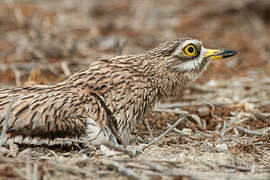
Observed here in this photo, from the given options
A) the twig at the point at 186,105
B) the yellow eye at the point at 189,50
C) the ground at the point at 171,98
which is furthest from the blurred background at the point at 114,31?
the yellow eye at the point at 189,50

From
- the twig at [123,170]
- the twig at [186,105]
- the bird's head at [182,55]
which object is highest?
the bird's head at [182,55]

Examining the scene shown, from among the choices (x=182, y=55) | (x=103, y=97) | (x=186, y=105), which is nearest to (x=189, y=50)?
(x=182, y=55)

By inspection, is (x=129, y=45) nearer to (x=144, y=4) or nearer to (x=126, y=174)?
(x=144, y=4)

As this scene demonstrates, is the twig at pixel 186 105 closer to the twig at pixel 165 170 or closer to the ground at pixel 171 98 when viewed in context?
the ground at pixel 171 98

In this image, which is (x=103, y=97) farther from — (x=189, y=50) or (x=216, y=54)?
(x=216, y=54)

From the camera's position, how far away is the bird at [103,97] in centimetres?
348

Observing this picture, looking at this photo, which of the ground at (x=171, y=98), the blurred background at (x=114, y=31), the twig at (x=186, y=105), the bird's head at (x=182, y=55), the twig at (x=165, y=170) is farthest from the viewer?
the blurred background at (x=114, y=31)

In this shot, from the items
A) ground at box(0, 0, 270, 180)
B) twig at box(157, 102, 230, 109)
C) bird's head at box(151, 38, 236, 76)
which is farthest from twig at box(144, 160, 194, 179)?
twig at box(157, 102, 230, 109)

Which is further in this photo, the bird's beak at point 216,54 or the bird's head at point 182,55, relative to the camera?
the bird's beak at point 216,54

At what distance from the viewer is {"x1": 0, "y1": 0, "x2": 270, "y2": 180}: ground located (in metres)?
3.05

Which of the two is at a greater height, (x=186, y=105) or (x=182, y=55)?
(x=182, y=55)

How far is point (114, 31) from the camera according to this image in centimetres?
947

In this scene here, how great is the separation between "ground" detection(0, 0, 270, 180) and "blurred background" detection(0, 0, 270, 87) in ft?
0.07

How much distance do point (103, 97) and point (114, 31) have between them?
5.81 metres
